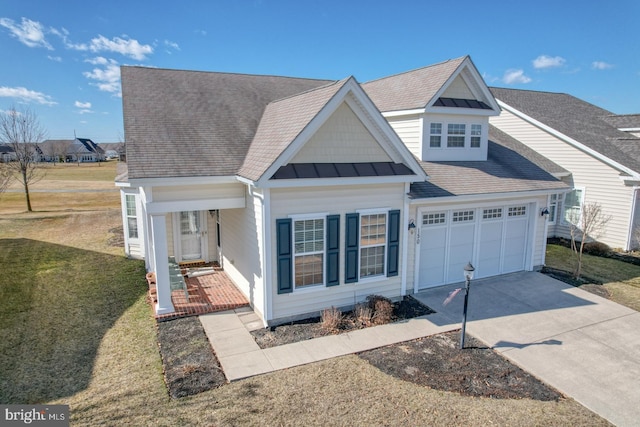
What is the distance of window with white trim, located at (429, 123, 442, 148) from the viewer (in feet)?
47.8

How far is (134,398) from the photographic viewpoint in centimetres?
726

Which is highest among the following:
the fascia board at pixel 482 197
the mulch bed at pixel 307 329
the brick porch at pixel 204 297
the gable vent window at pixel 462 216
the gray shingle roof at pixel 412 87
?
the gray shingle roof at pixel 412 87

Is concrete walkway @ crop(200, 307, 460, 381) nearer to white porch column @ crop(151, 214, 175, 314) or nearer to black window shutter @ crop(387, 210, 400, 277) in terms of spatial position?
white porch column @ crop(151, 214, 175, 314)

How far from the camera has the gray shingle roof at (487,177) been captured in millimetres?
12497

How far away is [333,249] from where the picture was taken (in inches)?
420

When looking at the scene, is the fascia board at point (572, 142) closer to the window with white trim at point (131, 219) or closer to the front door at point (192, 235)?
the front door at point (192, 235)

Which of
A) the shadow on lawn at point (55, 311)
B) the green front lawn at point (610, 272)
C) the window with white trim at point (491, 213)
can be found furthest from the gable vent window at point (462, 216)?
the shadow on lawn at point (55, 311)

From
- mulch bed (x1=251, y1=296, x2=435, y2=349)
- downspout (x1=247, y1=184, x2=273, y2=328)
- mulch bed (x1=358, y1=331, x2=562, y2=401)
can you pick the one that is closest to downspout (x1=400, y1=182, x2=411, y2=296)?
mulch bed (x1=251, y1=296, x2=435, y2=349)

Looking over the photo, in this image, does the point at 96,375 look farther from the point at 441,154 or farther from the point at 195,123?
the point at 441,154

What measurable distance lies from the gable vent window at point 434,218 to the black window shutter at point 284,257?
4586 millimetres

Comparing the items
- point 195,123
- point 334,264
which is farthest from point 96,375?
point 195,123

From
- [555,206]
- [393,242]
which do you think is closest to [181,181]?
[393,242]

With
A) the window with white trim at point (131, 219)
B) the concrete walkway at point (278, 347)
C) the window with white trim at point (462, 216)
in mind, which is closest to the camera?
the concrete walkway at point (278, 347)

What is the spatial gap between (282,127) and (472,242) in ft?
23.8
